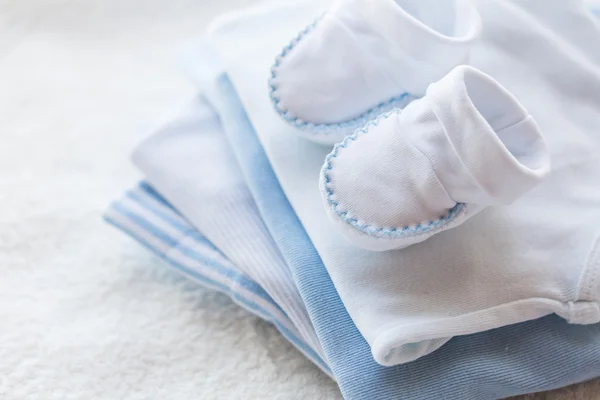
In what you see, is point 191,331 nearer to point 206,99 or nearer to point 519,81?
point 206,99

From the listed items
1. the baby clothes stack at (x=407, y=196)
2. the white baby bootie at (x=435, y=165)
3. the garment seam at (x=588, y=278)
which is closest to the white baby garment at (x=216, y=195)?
the baby clothes stack at (x=407, y=196)

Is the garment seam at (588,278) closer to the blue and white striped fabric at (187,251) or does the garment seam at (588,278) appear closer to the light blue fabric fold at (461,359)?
the light blue fabric fold at (461,359)

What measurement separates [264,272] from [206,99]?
0.24 m

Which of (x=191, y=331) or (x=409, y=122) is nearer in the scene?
(x=409, y=122)

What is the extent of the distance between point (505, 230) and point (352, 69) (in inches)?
7.2

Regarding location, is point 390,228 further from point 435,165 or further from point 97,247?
point 97,247

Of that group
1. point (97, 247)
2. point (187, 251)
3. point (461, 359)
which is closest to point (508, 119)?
point (461, 359)

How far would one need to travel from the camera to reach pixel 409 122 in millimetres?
512

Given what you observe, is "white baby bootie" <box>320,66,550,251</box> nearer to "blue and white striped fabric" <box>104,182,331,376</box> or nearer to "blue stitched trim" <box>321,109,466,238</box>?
"blue stitched trim" <box>321,109,466,238</box>

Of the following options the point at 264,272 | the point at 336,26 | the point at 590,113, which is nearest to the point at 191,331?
the point at 264,272

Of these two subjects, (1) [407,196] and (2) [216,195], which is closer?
(1) [407,196]

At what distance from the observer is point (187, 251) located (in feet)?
2.08

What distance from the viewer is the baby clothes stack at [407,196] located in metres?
0.51

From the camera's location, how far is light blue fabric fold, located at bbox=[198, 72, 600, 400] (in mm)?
516
